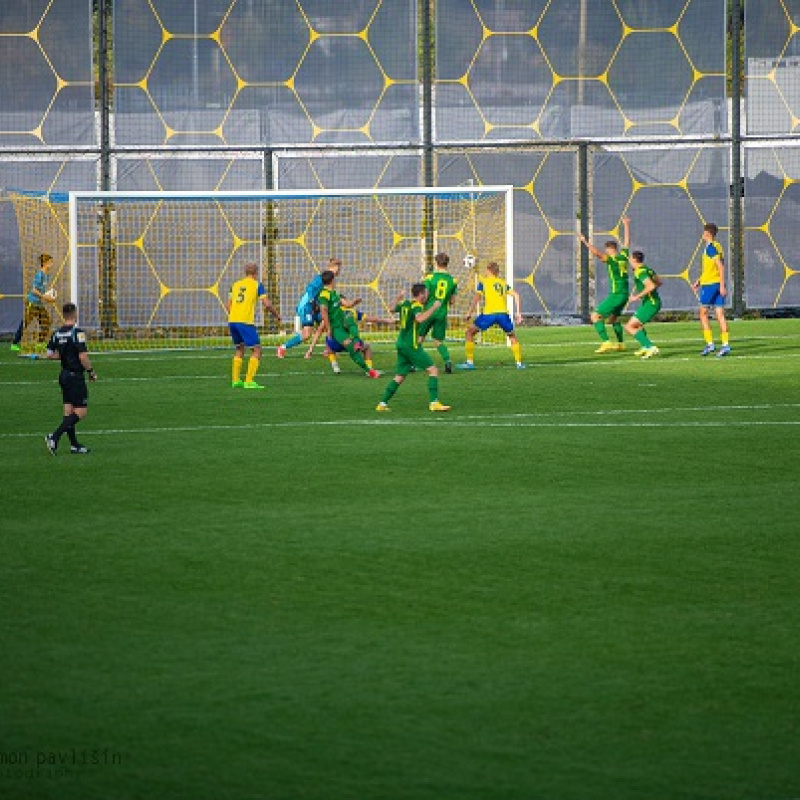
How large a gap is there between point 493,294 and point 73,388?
9606 mm

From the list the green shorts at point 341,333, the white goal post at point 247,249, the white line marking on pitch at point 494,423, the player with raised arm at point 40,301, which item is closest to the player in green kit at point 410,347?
the white line marking on pitch at point 494,423

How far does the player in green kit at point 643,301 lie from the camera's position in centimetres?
2441

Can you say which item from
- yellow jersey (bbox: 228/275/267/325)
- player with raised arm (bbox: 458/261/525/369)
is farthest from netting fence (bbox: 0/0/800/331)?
yellow jersey (bbox: 228/275/267/325)

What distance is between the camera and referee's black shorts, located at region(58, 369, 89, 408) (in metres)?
14.8

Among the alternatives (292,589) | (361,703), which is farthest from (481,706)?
(292,589)

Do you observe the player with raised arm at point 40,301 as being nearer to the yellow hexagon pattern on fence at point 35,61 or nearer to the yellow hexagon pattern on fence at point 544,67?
the yellow hexagon pattern on fence at point 35,61

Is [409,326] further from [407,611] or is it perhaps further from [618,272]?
[407,611]

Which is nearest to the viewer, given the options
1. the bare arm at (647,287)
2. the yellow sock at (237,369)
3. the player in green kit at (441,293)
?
→ the yellow sock at (237,369)

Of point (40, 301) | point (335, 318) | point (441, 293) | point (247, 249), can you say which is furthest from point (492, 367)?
point (247, 249)

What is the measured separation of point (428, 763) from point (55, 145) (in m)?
28.9

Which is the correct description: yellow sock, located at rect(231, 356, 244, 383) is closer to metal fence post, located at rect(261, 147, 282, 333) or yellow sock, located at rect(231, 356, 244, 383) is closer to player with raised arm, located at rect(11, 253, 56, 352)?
player with raised arm, located at rect(11, 253, 56, 352)

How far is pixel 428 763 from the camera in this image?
628 centimetres

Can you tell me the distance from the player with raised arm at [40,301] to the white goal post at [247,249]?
247cm

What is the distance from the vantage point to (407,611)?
8609 millimetres
